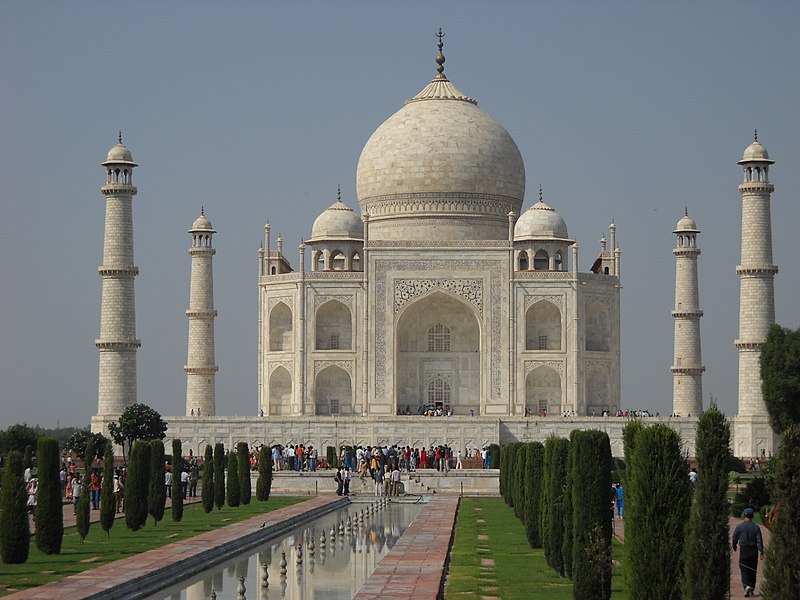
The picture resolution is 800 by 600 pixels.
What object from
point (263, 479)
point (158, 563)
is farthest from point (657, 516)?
point (263, 479)

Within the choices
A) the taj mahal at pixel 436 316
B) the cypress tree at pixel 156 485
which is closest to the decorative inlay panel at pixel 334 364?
the taj mahal at pixel 436 316

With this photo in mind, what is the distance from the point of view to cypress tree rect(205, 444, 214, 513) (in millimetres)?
19281

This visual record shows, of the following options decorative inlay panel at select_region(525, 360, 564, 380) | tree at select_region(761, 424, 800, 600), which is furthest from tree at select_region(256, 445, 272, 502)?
tree at select_region(761, 424, 800, 600)

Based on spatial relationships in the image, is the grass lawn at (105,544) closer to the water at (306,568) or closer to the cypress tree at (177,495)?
the cypress tree at (177,495)

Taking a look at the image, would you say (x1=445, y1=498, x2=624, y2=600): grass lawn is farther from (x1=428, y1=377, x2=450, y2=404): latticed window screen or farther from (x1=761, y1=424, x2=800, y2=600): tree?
(x1=428, y1=377, x2=450, y2=404): latticed window screen

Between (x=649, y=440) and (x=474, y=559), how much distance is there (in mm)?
4705

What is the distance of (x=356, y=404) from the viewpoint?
32.4 metres

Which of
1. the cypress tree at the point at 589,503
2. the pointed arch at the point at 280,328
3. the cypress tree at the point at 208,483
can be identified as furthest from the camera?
the pointed arch at the point at 280,328

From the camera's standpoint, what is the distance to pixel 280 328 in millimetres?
34031

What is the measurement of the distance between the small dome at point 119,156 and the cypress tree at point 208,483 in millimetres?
13210

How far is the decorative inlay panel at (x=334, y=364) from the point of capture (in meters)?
32.7

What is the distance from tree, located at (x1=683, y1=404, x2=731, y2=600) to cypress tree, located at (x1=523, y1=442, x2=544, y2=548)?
5.51 meters

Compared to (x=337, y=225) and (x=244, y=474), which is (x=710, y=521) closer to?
(x=244, y=474)

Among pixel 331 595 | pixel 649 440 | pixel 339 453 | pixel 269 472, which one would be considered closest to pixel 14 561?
pixel 331 595
